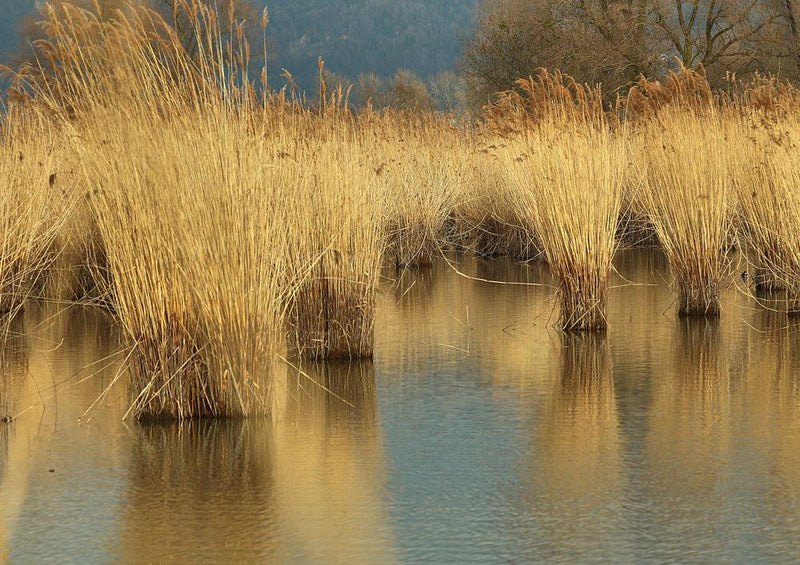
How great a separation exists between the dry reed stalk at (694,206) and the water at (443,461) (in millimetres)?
862

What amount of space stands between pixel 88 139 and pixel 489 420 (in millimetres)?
2300

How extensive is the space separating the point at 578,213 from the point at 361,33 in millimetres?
144482

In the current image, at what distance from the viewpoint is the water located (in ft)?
12.4

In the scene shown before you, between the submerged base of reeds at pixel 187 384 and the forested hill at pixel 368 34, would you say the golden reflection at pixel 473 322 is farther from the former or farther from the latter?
the forested hill at pixel 368 34

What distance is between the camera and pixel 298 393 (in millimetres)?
6133

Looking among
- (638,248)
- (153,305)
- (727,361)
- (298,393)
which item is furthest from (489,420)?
(638,248)

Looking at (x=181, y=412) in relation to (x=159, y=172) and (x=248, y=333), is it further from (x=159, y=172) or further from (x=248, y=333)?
(x=159, y=172)

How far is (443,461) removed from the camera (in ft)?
15.5

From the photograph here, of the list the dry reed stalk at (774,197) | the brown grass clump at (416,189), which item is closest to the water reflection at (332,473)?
the dry reed stalk at (774,197)

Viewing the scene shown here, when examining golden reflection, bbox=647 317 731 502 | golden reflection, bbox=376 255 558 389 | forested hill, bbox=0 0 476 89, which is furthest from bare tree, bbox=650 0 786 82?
forested hill, bbox=0 0 476 89

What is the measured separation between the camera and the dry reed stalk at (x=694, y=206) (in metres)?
8.52

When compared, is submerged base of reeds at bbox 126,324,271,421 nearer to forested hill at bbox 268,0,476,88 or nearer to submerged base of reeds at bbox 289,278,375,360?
submerged base of reeds at bbox 289,278,375,360

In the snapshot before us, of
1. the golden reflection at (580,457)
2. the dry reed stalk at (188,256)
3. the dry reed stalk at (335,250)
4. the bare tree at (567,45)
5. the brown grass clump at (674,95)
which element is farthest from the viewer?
the bare tree at (567,45)

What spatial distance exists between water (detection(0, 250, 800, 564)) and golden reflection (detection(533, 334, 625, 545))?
0.01 m
